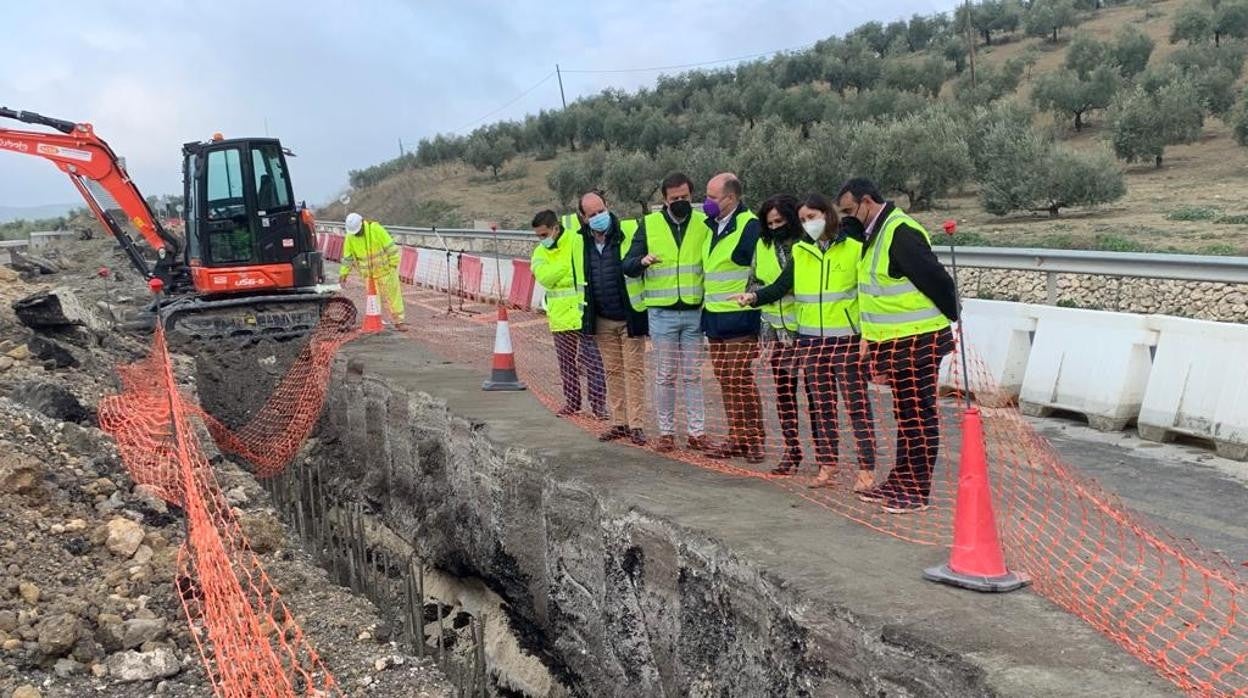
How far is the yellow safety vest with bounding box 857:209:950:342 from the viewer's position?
4973 mm

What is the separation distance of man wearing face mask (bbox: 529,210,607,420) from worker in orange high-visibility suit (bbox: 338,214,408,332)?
6.36m

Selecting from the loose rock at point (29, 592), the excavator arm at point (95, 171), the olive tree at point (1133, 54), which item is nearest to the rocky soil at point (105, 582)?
the loose rock at point (29, 592)

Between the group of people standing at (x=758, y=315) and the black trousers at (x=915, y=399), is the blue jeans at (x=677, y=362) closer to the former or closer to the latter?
the group of people standing at (x=758, y=315)

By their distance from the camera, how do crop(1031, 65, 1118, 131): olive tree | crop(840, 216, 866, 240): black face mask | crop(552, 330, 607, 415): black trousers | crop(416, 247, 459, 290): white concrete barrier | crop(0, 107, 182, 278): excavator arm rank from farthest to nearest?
crop(1031, 65, 1118, 131): olive tree
crop(416, 247, 459, 290): white concrete barrier
crop(0, 107, 182, 278): excavator arm
crop(552, 330, 607, 415): black trousers
crop(840, 216, 866, 240): black face mask

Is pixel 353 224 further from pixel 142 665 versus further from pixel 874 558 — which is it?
pixel 874 558

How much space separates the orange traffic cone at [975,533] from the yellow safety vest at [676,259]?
2602 mm

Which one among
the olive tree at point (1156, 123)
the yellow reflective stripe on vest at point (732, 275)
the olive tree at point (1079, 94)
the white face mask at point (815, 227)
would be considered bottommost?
the yellow reflective stripe on vest at point (732, 275)

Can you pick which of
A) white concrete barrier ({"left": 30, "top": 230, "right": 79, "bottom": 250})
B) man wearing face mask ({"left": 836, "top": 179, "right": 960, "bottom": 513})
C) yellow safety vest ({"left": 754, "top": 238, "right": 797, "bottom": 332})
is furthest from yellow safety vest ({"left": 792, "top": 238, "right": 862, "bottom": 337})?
white concrete barrier ({"left": 30, "top": 230, "right": 79, "bottom": 250})

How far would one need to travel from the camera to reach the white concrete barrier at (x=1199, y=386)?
22.1ft

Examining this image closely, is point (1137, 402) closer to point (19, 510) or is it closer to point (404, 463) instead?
point (404, 463)

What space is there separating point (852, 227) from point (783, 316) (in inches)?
40.6

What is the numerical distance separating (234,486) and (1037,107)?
1516 inches

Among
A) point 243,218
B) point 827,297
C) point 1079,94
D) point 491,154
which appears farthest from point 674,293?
point 491,154

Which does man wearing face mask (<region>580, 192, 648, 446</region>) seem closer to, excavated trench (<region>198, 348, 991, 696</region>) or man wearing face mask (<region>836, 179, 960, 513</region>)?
excavated trench (<region>198, 348, 991, 696</region>)
